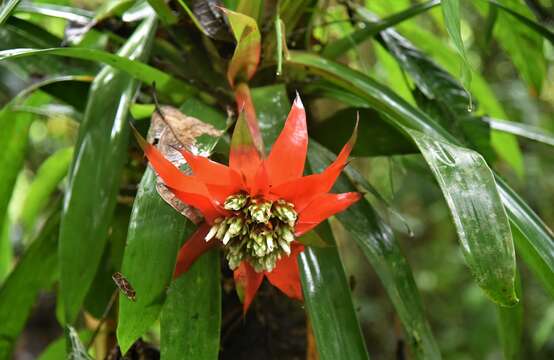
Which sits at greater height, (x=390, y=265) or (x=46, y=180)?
(x=390, y=265)

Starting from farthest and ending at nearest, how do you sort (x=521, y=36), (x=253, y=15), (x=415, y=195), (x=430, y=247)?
1. (x=430, y=247)
2. (x=415, y=195)
3. (x=521, y=36)
4. (x=253, y=15)

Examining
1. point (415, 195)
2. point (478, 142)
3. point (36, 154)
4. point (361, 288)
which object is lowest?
point (361, 288)

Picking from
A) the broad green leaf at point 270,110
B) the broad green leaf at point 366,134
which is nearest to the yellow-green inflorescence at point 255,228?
the broad green leaf at point 270,110

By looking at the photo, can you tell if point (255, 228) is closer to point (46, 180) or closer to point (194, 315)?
point (194, 315)

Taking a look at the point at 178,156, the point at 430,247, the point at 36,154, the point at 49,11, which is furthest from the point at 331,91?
the point at 430,247

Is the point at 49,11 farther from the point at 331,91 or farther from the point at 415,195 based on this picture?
the point at 415,195

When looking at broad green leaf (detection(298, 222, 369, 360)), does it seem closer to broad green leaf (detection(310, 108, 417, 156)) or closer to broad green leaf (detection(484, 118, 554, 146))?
broad green leaf (detection(310, 108, 417, 156))

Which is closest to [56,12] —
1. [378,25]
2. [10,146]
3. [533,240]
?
[10,146]

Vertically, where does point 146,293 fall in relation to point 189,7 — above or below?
below
